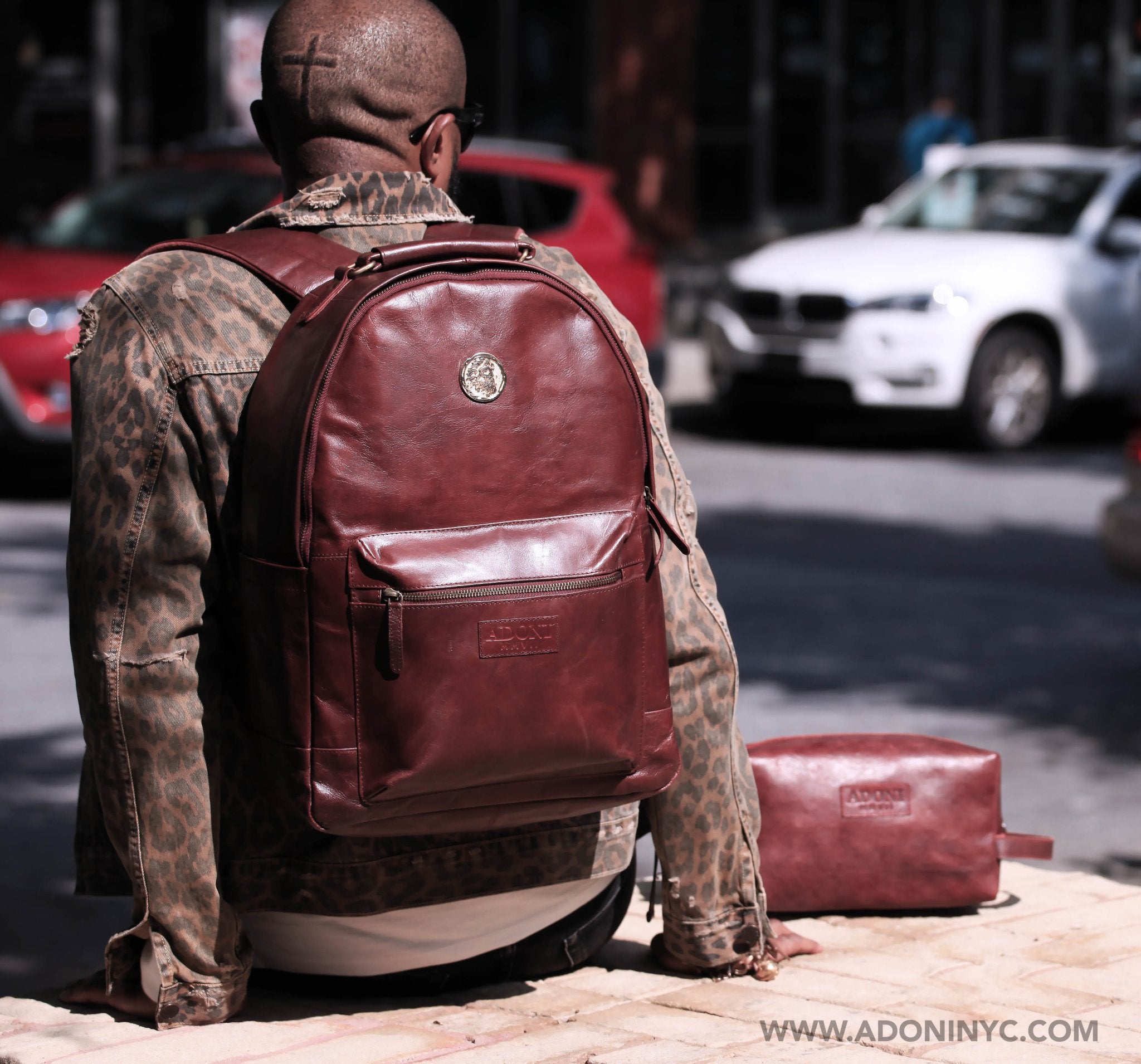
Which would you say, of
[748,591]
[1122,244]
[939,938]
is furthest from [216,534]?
[1122,244]

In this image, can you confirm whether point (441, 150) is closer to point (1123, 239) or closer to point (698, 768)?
point (698, 768)

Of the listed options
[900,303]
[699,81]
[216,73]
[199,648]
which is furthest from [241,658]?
[216,73]

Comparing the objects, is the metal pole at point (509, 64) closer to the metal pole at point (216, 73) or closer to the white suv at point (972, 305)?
the metal pole at point (216, 73)

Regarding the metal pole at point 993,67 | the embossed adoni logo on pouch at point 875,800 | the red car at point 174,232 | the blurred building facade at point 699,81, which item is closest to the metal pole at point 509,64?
the blurred building facade at point 699,81

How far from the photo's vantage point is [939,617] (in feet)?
25.9

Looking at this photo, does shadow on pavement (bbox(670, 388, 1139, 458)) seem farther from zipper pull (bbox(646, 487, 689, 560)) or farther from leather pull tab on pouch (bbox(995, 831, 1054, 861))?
zipper pull (bbox(646, 487, 689, 560))

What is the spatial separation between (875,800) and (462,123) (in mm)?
1417

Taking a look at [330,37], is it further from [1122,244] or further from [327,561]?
[1122,244]

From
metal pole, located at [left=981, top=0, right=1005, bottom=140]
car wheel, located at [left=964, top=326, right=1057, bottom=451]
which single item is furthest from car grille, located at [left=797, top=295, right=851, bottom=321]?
metal pole, located at [left=981, top=0, right=1005, bottom=140]

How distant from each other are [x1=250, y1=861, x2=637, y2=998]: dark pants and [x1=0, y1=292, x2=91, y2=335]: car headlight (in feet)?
→ 24.9

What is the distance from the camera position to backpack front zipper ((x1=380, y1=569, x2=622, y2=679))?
2.53 meters

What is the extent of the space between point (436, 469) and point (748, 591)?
579 cm

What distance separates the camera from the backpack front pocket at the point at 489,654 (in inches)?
100.0

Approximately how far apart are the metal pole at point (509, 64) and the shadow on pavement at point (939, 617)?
13.9 m
